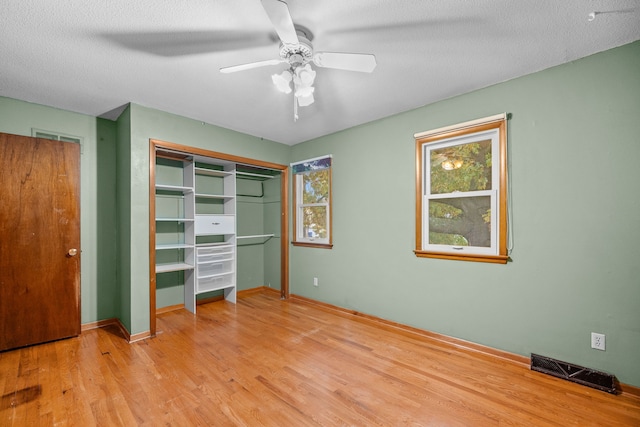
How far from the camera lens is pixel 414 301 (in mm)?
3148

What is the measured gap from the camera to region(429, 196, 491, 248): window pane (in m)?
2.72

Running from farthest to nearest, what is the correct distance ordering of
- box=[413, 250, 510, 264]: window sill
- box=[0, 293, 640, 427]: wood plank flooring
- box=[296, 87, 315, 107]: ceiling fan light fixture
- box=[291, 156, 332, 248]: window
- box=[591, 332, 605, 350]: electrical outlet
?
box=[291, 156, 332, 248]: window
box=[413, 250, 510, 264]: window sill
box=[591, 332, 605, 350]: electrical outlet
box=[296, 87, 315, 107]: ceiling fan light fixture
box=[0, 293, 640, 427]: wood plank flooring

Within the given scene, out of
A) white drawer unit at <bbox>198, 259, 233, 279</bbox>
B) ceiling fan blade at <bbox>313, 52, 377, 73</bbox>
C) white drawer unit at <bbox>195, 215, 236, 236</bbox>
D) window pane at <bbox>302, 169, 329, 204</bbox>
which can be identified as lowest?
white drawer unit at <bbox>198, 259, 233, 279</bbox>

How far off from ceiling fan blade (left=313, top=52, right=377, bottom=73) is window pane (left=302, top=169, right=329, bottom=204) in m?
2.36

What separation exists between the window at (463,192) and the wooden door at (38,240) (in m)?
3.86

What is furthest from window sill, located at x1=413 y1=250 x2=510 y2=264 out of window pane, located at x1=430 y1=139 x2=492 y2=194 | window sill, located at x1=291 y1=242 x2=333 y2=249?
window sill, located at x1=291 y1=242 x2=333 y2=249

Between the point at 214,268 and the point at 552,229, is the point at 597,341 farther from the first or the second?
the point at 214,268

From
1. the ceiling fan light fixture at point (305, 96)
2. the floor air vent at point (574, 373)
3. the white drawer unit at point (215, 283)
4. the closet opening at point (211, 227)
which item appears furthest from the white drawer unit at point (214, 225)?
the floor air vent at point (574, 373)

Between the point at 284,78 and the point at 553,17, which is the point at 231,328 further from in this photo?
the point at 553,17

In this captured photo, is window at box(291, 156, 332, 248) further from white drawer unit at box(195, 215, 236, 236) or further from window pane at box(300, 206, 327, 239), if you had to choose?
white drawer unit at box(195, 215, 236, 236)

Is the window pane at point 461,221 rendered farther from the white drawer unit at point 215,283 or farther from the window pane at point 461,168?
the white drawer unit at point 215,283

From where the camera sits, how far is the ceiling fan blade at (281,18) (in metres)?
1.29

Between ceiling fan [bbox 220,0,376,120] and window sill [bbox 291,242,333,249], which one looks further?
window sill [bbox 291,242,333,249]

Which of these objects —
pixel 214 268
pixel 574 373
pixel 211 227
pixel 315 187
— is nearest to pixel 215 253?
pixel 214 268
